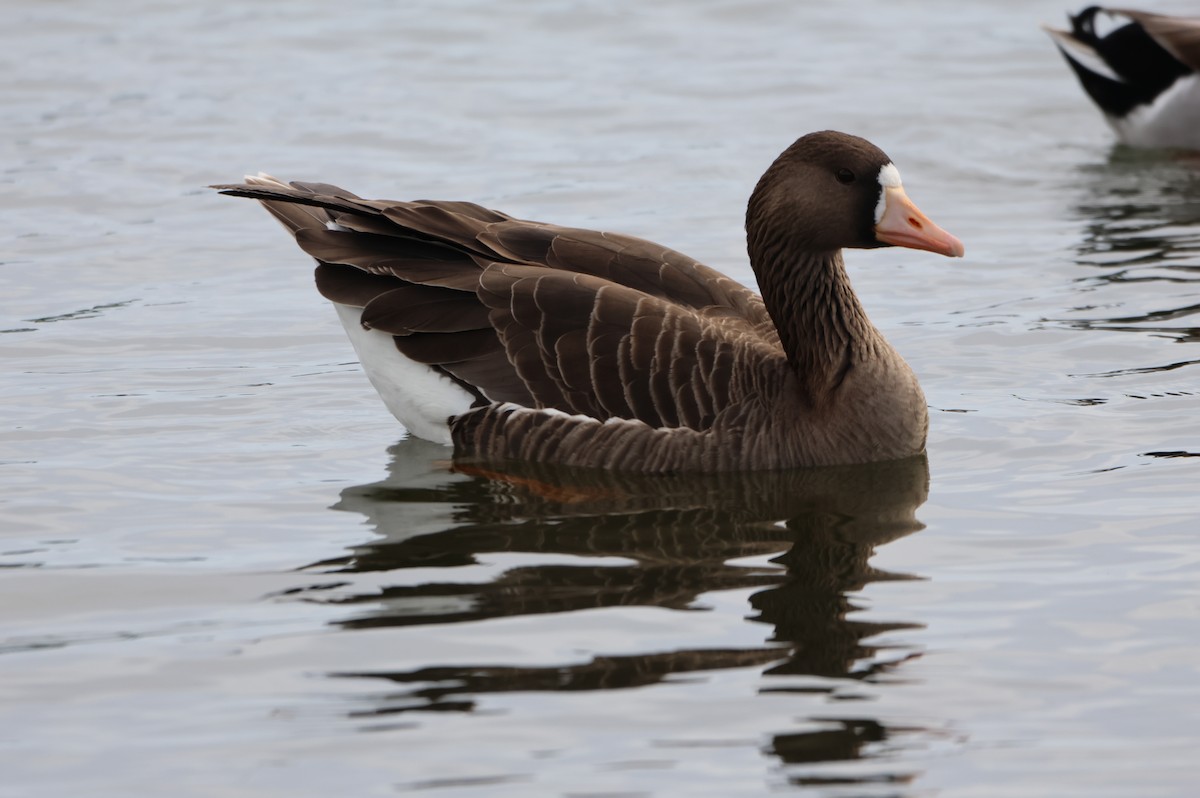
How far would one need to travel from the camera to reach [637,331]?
892 cm

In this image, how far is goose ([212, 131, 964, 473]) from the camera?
8.92 metres

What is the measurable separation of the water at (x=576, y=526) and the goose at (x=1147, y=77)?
365 millimetres

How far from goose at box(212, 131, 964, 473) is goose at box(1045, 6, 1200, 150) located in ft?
25.7

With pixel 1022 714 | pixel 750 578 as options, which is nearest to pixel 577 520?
pixel 750 578

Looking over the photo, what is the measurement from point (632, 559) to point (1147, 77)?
33.5 ft

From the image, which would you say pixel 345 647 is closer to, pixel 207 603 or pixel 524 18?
pixel 207 603

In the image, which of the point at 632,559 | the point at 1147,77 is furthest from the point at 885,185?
the point at 1147,77

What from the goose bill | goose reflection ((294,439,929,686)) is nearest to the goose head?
the goose bill

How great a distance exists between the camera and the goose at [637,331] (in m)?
8.92

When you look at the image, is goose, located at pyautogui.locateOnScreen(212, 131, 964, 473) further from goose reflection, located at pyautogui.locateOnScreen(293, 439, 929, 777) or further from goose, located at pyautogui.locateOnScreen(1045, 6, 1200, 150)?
goose, located at pyautogui.locateOnScreen(1045, 6, 1200, 150)

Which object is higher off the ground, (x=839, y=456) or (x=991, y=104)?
(x=991, y=104)

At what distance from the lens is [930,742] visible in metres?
5.97

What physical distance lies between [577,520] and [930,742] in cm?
266

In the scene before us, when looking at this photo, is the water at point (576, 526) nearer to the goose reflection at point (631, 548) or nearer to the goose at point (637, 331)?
the goose reflection at point (631, 548)
